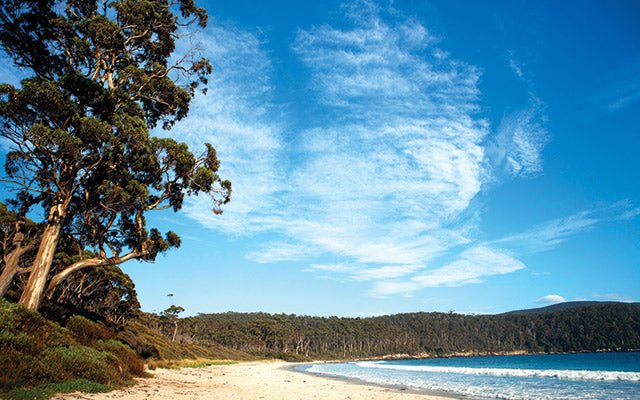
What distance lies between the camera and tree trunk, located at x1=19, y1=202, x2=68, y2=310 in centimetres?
1293

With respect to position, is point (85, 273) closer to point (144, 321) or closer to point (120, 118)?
point (120, 118)

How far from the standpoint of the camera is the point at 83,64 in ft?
54.8

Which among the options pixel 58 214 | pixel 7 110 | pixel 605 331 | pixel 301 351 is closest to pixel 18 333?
pixel 58 214

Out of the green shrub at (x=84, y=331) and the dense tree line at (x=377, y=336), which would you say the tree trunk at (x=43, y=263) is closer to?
the green shrub at (x=84, y=331)

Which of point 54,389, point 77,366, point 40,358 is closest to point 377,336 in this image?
point 77,366

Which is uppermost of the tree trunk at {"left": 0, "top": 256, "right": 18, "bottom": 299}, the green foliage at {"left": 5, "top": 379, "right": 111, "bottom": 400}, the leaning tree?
the leaning tree

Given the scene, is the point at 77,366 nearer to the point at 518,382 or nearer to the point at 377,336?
the point at 518,382

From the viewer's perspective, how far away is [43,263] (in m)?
13.4

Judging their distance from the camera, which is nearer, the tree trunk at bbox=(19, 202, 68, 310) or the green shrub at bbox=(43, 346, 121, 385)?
the green shrub at bbox=(43, 346, 121, 385)

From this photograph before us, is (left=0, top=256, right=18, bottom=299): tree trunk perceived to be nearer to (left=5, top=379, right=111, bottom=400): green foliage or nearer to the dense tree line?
(left=5, top=379, right=111, bottom=400): green foliage

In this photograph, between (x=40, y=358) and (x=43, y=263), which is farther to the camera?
(x=43, y=263)

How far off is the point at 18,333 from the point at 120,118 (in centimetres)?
850

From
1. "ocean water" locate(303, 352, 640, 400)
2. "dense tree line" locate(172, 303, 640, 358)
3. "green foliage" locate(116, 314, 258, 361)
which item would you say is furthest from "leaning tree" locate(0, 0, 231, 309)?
"dense tree line" locate(172, 303, 640, 358)

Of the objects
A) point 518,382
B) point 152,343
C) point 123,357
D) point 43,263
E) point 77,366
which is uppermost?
point 43,263
